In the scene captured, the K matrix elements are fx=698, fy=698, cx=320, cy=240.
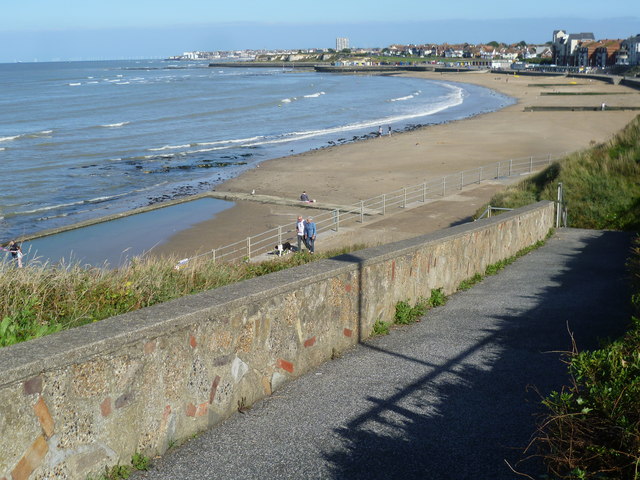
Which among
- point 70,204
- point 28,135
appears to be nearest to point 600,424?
point 70,204

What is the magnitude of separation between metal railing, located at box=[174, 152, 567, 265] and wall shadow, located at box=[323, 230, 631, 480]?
9.13m

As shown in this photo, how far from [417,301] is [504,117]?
54407 mm

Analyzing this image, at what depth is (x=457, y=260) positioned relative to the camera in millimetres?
8750

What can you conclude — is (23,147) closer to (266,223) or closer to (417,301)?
(266,223)

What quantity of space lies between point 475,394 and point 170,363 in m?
2.37

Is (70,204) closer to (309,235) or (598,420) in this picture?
(309,235)

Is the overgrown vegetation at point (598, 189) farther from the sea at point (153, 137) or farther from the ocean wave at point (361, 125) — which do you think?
the ocean wave at point (361, 125)

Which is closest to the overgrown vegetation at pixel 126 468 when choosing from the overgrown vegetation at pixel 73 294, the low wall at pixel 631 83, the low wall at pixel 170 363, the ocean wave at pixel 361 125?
the low wall at pixel 170 363

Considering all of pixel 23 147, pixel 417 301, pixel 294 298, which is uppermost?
pixel 294 298

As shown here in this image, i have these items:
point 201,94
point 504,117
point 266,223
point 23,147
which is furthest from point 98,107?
point 266,223

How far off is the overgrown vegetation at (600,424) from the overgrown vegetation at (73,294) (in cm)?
327

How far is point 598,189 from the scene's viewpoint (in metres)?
16.2

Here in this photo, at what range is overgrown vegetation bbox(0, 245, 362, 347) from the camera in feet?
16.5

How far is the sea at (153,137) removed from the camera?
29969 millimetres
